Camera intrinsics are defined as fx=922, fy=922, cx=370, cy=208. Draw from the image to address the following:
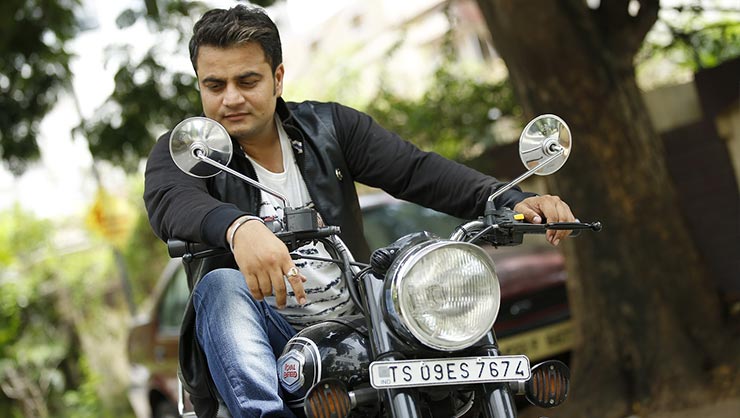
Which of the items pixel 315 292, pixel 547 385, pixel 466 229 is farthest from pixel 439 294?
pixel 315 292

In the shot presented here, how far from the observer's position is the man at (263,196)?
7.88 feet

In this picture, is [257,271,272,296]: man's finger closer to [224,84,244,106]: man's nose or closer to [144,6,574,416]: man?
[144,6,574,416]: man

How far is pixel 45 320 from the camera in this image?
14.2m

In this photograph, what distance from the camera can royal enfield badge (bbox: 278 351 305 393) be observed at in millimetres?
2395

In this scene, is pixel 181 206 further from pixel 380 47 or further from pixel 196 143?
pixel 380 47

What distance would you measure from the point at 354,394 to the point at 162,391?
15.3ft

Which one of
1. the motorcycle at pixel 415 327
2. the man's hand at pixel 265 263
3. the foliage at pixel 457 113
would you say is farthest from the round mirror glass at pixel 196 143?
the foliage at pixel 457 113

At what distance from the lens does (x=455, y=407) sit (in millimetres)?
2346

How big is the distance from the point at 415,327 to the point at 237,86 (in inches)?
42.4

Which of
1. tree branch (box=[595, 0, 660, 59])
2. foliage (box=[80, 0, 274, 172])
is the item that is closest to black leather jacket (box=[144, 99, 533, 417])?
tree branch (box=[595, 0, 660, 59])

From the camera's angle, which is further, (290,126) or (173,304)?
(173,304)

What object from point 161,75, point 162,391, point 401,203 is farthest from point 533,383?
point 161,75

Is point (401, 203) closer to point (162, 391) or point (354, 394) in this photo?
point (162, 391)

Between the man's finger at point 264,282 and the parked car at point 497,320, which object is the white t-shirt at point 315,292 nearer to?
the man's finger at point 264,282
